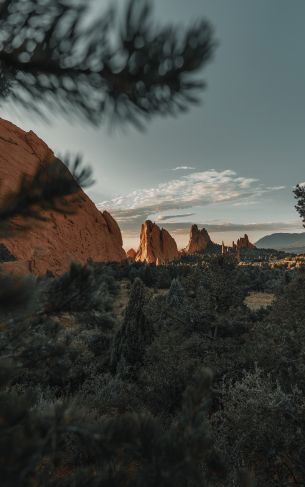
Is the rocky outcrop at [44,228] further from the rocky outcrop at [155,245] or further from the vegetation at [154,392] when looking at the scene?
the rocky outcrop at [155,245]

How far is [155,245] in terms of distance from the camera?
95000 millimetres

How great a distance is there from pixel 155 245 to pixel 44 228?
3655 inches

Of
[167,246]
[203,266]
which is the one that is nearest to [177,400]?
[203,266]

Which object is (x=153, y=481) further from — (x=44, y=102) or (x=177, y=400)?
(x=177, y=400)

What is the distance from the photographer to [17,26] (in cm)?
194

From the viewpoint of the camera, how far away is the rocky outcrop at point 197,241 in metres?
114

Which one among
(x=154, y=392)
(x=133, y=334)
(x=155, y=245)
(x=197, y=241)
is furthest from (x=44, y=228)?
(x=197, y=241)

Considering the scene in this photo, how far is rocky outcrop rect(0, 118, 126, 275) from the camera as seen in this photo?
2213mm

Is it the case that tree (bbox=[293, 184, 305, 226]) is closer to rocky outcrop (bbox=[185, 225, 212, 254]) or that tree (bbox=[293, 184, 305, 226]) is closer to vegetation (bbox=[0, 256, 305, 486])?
vegetation (bbox=[0, 256, 305, 486])

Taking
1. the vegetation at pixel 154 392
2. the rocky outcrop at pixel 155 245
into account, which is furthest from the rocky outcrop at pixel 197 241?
the vegetation at pixel 154 392

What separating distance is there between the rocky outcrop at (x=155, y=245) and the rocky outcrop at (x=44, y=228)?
76.8m

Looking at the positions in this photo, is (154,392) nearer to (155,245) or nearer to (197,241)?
(155,245)

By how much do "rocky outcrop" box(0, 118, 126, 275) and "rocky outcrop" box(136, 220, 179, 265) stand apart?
76753 mm

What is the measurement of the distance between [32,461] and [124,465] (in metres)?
0.78
